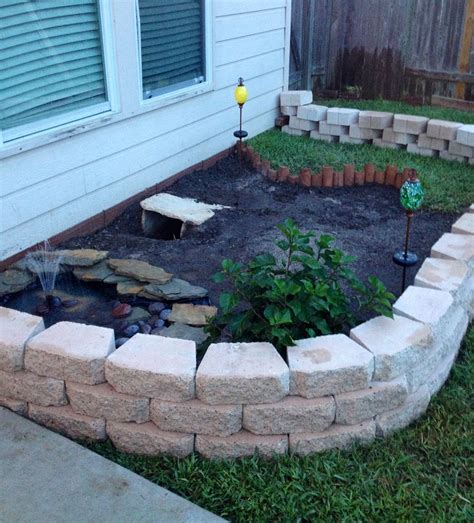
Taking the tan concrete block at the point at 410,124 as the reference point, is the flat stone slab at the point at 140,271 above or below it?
below

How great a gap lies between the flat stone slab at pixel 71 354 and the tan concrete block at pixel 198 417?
11.1 inches

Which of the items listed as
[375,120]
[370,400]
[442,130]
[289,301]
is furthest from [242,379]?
[375,120]

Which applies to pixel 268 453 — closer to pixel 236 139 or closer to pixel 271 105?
pixel 236 139

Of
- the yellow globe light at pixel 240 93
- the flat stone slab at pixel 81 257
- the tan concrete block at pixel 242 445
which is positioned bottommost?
the tan concrete block at pixel 242 445

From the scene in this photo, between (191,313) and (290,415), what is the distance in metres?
0.92

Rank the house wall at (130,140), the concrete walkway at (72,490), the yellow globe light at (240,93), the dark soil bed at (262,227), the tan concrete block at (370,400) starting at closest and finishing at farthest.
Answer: the concrete walkway at (72,490), the tan concrete block at (370,400), the house wall at (130,140), the dark soil bed at (262,227), the yellow globe light at (240,93)

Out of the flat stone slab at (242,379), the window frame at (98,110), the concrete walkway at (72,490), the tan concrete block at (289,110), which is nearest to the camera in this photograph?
the concrete walkway at (72,490)

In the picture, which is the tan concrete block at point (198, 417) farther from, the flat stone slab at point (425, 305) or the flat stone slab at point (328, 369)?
the flat stone slab at point (425, 305)

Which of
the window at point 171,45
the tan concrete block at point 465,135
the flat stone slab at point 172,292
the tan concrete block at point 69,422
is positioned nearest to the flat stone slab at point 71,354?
the tan concrete block at point 69,422

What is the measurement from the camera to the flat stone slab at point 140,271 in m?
3.33

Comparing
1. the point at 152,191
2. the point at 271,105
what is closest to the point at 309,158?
the point at 271,105

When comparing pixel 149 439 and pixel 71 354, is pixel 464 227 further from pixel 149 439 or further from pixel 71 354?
pixel 71 354

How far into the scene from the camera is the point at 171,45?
4750 millimetres

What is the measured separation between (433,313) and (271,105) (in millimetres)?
4562
